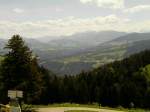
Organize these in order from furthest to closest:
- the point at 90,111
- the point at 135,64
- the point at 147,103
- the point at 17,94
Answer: the point at 135,64 → the point at 147,103 → the point at 90,111 → the point at 17,94

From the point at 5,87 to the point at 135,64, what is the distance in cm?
10072

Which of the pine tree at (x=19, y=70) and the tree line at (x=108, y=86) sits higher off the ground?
the pine tree at (x=19, y=70)

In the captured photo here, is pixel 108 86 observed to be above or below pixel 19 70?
below

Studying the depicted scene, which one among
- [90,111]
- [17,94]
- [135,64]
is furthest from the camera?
[135,64]

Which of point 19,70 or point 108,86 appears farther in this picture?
point 108,86

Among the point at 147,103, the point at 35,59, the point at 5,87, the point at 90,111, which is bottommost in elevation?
the point at 147,103

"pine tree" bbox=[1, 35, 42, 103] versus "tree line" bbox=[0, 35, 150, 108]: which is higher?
"pine tree" bbox=[1, 35, 42, 103]

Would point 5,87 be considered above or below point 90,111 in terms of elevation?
above

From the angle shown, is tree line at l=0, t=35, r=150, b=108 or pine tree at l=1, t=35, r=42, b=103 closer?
pine tree at l=1, t=35, r=42, b=103

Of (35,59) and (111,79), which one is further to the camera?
(111,79)

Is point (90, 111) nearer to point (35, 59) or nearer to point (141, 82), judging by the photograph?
point (35, 59)

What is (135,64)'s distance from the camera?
484 ft

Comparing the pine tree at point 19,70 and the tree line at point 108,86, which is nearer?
the pine tree at point 19,70

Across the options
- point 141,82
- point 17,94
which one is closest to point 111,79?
point 141,82
